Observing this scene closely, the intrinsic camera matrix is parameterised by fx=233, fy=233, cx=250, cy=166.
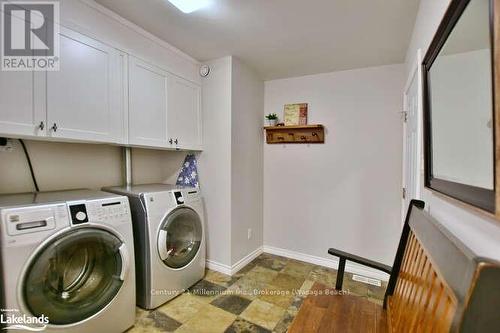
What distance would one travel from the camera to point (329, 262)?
2.74 m

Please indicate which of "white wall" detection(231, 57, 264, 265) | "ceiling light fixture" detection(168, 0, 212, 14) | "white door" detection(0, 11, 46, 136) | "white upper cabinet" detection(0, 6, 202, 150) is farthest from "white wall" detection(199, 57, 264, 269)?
"white door" detection(0, 11, 46, 136)

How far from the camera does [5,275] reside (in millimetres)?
1127

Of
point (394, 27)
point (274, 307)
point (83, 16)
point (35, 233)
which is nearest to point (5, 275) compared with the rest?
point (35, 233)

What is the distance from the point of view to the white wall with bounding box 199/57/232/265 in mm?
2439

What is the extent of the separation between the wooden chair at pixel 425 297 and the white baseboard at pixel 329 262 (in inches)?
53.4

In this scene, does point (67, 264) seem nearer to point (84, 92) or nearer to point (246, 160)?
point (84, 92)

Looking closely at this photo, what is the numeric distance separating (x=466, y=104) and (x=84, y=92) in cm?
202

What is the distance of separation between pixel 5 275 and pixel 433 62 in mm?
2250

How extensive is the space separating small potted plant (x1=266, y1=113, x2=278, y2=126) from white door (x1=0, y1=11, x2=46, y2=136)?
7.12 ft

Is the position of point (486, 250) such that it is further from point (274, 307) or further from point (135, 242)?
point (135, 242)

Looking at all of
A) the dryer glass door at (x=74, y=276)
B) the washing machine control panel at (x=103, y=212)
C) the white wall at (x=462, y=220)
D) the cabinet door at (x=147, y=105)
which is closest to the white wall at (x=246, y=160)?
the cabinet door at (x=147, y=105)

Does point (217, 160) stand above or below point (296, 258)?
above

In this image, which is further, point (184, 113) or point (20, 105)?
point (184, 113)

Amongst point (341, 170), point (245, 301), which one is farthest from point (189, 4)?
point (245, 301)
